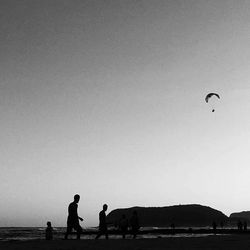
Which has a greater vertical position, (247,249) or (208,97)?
(208,97)

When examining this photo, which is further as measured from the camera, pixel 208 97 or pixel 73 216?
pixel 208 97

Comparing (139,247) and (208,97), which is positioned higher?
(208,97)

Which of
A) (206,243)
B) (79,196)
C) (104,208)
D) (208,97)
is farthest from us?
(208,97)

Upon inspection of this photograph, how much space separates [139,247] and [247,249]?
3.65 metres

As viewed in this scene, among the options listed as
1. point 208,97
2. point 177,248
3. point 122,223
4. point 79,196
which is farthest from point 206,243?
point 208,97

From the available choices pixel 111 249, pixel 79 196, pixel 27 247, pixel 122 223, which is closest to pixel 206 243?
pixel 111 249

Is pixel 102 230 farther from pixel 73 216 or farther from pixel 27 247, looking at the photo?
pixel 27 247

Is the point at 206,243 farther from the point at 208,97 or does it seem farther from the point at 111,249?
the point at 208,97

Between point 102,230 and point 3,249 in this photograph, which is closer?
point 3,249

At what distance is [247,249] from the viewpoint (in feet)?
44.9

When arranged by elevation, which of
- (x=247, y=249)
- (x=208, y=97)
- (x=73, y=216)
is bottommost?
(x=247, y=249)

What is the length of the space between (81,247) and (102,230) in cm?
544

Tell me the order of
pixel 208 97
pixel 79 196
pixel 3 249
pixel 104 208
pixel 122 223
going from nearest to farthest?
pixel 3 249, pixel 79 196, pixel 104 208, pixel 122 223, pixel 208 97

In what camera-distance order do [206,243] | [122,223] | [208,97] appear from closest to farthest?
[206,243], [122,223], [208,97]
